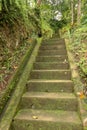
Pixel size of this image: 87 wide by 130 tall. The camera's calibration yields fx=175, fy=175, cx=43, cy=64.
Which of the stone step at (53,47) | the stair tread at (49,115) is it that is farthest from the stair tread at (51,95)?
the stone step at (53,47)

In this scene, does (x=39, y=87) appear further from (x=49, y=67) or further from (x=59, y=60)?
(x=59, y=60)

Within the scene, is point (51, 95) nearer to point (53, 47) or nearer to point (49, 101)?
point (49, 101)

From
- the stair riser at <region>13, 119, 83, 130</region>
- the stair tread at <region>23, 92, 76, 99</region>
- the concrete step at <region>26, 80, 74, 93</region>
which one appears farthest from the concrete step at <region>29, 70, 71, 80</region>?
the stair riser at <region>13, 119, 83, 130</region>

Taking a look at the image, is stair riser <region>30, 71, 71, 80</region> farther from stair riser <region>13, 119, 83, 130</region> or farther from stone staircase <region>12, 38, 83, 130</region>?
stair riser <region>13, 119, 83, 130</region>

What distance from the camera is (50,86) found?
364 centimetres

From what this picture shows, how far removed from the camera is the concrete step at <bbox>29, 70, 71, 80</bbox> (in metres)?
3.93

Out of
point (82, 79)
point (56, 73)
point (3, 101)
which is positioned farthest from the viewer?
point (56, 73)

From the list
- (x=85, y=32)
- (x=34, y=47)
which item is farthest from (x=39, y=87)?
(x=85, y=32)

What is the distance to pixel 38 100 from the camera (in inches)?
128

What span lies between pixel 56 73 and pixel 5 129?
5.99ft

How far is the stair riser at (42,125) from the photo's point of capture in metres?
2.65

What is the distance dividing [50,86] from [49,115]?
822 mm

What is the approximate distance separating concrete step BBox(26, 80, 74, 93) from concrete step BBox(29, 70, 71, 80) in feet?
0.97

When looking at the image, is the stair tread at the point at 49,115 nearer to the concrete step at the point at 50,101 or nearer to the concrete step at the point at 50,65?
the concrete step at the point at 50,101
